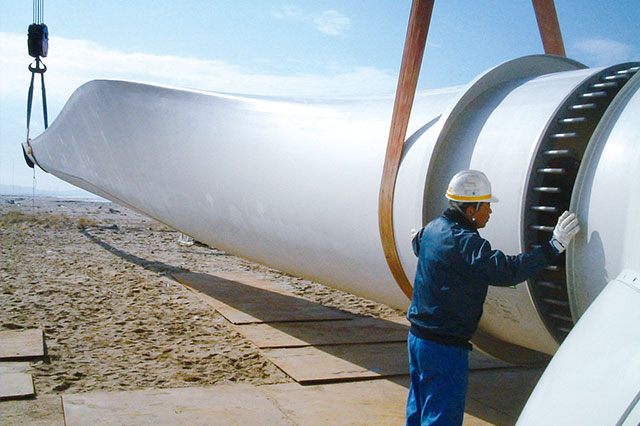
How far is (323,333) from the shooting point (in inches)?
174

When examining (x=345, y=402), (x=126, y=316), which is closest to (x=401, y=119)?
(x=345, y=402)

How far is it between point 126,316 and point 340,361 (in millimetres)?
1850

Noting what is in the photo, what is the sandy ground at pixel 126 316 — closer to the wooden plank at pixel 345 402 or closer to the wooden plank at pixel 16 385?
the wooden plank at pixel 16 385

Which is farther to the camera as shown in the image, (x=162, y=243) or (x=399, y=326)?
(x=162, y=243)

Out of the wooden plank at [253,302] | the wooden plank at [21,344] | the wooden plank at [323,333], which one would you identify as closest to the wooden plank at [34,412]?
the wooden plank at [21,344]

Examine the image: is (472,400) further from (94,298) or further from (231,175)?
(94,298)

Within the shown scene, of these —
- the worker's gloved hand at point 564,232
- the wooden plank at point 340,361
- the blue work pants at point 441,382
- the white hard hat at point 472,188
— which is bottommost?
the wooden plank at point 340,361

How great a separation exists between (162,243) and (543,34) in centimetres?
→ 774

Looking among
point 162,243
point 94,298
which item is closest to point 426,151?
point 94,298

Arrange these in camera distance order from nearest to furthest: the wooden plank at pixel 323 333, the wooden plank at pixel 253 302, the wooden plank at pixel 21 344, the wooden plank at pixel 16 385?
the wooden plank at pixel 16 385
the wooden plank at pixel 21 344
the wooden plank at pixel 323 333
the wooden plank at pixel 253 302

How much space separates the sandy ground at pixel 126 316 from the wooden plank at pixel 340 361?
11cm

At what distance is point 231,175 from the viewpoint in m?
4.02

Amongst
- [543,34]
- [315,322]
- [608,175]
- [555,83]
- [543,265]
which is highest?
[543,34]

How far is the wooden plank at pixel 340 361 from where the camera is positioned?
3447 millimetres
